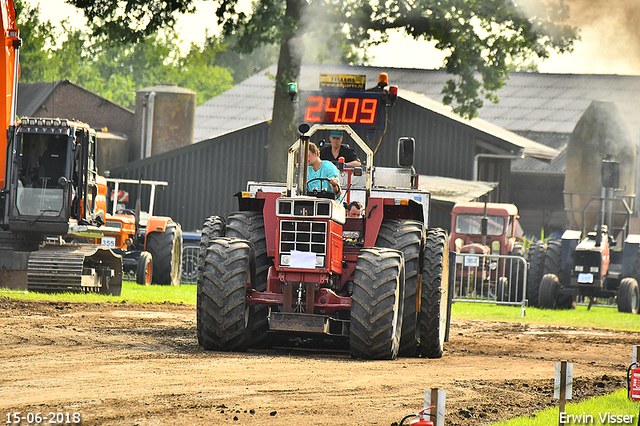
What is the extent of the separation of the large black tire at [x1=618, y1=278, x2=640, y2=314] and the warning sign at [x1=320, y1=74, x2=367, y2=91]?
10449 mm

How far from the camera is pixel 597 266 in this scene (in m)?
21.8

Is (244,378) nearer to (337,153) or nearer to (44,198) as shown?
(337,153)

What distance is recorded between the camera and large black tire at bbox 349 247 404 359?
10320mm

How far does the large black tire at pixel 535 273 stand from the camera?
22.7 metres

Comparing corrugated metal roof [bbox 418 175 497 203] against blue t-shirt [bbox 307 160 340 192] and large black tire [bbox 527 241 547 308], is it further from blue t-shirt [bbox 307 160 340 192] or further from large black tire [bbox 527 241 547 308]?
blue t-shirt [bbox 307 160 340 192]

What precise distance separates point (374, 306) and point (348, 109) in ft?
12.3

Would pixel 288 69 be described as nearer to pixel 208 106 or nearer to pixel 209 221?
pixel 209 221

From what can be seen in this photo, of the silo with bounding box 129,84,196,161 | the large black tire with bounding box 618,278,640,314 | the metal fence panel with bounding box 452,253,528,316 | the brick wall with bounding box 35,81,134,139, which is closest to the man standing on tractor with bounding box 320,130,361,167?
the metal fence panel with bounding box 452,253,528,316

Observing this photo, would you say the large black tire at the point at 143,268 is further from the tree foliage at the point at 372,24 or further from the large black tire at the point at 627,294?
the large black tire at the point at 627,294

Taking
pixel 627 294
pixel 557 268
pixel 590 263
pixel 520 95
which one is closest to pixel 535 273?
pixel 557 268

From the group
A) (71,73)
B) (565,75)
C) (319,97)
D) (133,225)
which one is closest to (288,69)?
(133,225)

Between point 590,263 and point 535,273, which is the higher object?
point 590,263

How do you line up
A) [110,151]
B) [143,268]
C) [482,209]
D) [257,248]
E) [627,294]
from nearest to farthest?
[257,248] < [627,294] < [143,268] < [482,209] < [110,151]

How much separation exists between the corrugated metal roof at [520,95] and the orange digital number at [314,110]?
2797 centimetres
